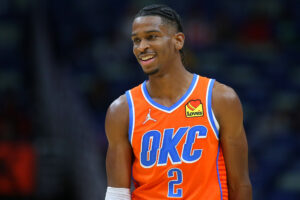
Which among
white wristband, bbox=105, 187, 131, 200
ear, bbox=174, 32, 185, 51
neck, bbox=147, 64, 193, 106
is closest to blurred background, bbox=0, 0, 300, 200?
white wristband, bbox=105, 187, 131, 200

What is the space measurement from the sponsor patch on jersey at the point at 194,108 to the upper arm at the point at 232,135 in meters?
0.09

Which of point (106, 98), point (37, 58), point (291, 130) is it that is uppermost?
point (37, 58)

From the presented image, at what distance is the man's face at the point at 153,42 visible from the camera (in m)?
3.31

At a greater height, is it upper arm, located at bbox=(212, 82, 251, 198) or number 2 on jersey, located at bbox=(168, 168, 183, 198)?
upper arm, located at bbox=(212, 82, 251, 198)

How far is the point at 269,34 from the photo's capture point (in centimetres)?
1091

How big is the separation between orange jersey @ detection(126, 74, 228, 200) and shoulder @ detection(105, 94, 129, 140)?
4 centimetres

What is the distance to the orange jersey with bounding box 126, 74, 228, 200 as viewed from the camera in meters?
3.21

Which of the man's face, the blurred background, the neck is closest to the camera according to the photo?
the man's face

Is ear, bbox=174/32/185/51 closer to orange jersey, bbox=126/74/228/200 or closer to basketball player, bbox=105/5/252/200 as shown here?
basketball player, bbox=105/5/252/200

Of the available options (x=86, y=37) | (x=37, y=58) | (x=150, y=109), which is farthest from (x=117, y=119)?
(x=86, y=37)

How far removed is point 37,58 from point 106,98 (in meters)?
1.61

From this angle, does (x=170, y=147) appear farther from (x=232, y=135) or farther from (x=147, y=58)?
(x=147, y=58)

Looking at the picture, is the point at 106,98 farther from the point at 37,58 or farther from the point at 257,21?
the point at 257,21

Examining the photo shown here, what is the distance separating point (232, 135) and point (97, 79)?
640cm
